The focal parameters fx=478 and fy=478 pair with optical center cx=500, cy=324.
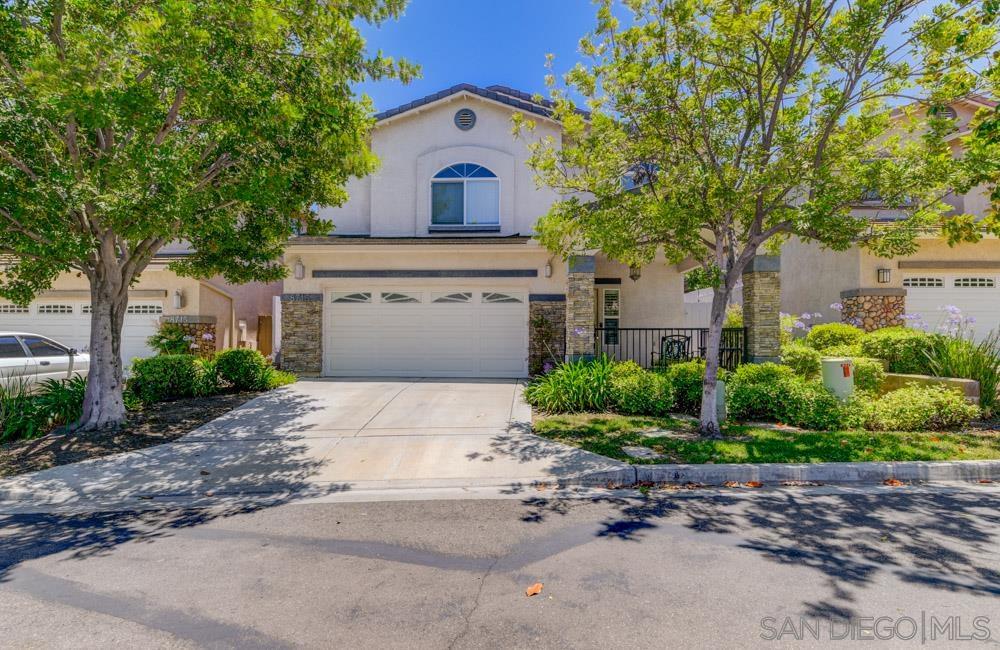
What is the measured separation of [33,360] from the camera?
976 centimetres

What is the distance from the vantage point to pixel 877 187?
6418mm

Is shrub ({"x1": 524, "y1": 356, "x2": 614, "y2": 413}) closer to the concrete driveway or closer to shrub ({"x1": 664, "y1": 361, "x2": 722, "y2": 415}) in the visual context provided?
the concrete driveway

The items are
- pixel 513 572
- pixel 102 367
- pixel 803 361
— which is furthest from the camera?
pixel 803 361

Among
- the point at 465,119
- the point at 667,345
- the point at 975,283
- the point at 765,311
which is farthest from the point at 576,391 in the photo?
the point at 975,283

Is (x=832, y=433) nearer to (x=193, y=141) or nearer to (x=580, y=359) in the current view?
(x=580, y=359)

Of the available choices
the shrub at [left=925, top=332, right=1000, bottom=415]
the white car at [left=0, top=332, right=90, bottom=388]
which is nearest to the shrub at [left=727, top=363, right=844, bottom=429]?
the shrub at [left=925, top=332, right=1000, bottom=415]

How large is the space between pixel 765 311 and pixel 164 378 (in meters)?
12.8

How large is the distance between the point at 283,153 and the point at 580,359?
6.64m

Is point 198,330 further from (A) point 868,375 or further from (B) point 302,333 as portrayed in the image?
(A) point 868,375

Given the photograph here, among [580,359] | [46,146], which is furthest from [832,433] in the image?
[46,146]

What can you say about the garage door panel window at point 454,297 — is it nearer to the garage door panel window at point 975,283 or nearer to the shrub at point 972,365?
the shrub at point 972,365

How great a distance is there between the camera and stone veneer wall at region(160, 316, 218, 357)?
44.7 ft

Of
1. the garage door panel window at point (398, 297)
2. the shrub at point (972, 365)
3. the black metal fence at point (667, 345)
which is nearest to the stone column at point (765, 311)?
the black metal fence at point (667, 345)

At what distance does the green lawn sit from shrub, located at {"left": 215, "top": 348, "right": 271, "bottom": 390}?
6.75 meters
